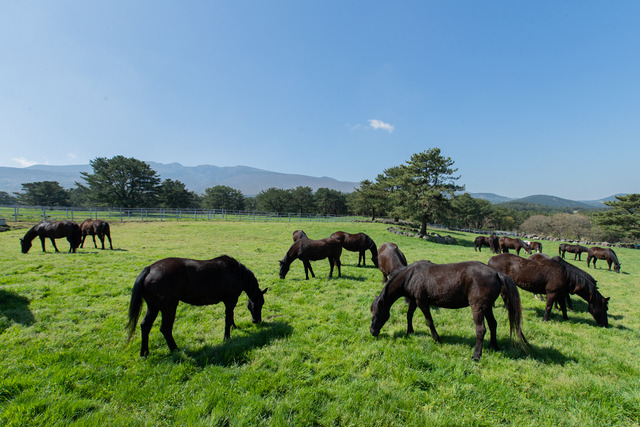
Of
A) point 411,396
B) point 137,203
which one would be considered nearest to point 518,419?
point 411,396

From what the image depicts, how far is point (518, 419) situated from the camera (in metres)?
2.76

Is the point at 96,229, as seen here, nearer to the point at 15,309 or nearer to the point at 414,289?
the point at 15,309

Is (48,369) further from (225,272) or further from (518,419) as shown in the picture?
(518,419)

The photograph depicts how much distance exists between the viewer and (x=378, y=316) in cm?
462

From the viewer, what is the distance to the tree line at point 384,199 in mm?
26578

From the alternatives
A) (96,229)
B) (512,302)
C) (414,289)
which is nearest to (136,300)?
(414,289)

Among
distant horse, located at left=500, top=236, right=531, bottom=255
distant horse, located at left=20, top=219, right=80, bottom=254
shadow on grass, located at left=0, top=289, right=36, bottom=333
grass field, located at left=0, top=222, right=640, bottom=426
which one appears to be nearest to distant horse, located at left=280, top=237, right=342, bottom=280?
grass field, located at left=0, top=222, right=640, bottom=426

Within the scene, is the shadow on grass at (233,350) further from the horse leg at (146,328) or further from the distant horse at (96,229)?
the distant horse at (96,229)

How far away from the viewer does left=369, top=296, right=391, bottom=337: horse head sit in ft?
15.0

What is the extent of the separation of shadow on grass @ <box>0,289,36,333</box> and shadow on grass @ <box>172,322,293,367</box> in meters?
3.30

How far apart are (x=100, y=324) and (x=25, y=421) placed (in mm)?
2443

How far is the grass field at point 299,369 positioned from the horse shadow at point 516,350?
3 centimetres

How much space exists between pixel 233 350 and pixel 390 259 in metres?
5.09

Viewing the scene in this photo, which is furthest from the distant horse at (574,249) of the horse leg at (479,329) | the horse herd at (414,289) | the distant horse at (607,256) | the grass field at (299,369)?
the horse leg at (479,329)
